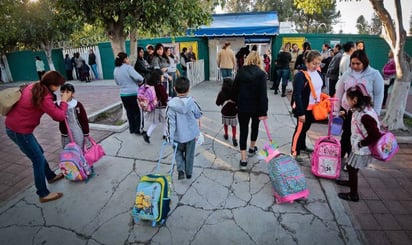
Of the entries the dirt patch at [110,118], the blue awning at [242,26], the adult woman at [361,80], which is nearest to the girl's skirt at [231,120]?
the adult woman at [361,80]

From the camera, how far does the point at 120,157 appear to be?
428 cm

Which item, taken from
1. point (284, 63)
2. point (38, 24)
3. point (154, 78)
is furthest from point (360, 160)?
point (38, 24)

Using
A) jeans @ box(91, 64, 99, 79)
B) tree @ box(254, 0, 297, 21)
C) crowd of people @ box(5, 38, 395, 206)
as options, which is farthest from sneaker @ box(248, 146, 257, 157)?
tree @ box(254, 0, 297, 21)

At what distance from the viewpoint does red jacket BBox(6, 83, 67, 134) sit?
9.01 feet

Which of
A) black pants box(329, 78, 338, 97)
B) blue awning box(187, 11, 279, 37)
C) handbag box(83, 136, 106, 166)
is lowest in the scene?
handbag box(83, 136, 106, 166)

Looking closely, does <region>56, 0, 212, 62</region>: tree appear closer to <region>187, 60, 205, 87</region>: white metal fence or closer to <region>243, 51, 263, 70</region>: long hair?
<region>243, 51, 263, 70</region>: long hair

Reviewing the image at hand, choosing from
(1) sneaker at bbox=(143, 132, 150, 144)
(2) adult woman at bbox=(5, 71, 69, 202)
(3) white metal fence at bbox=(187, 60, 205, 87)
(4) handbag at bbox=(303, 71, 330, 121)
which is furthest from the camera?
(3) white metal fence at bbox=(187, 60, 205, 87)

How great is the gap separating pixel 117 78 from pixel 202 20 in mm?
2332

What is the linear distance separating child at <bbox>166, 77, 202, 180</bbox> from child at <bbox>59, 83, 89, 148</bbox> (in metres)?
1.28

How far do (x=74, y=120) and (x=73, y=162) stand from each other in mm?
570

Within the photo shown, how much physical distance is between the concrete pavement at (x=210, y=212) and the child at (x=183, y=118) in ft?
1.90

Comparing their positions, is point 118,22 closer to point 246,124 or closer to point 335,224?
point 246,124

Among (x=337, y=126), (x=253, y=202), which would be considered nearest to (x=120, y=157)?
(x=253, y=202)

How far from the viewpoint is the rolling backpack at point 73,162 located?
335 centimetres
